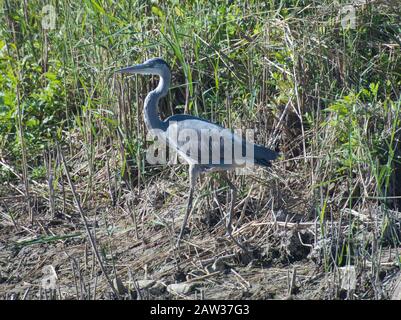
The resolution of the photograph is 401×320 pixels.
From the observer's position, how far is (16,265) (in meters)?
5.69

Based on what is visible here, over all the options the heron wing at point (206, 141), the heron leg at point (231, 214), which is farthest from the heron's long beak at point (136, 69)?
the heron leg at point (231, 214)

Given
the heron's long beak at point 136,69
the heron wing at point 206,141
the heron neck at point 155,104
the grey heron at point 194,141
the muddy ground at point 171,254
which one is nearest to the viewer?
the muddy ground at point 171,254

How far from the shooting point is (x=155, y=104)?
6.14 m

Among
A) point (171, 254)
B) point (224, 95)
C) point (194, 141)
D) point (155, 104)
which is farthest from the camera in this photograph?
point (224, 95)

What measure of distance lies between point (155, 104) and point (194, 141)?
39cm

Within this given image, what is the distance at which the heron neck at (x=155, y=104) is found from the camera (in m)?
6.10

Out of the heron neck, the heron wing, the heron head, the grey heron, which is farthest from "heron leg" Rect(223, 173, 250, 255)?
the heron head

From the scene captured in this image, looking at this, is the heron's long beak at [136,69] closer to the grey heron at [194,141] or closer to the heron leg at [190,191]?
the grey heron at [194,141]

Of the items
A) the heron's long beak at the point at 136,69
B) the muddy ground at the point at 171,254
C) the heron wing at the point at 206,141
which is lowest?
the muddy ground at the point at 171,254

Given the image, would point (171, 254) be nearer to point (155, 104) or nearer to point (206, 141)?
point (206, 141)

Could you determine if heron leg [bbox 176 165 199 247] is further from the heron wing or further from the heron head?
the heron head

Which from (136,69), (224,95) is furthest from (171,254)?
(224,95)

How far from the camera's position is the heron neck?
20.0 ft

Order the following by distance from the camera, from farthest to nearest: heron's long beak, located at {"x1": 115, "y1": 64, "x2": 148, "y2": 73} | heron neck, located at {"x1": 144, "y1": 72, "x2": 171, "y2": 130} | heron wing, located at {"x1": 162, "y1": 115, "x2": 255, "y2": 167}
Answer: heron neck, located at {"x1": 144, "y1": 72, "x2": 171, "y2": 130} < heron's long beak, located at {"x1": 115, "y1": 64, "x2": 148, "y2": 73} < heron wing, located at {"x1": 162, "y1": 115, "x2": 255, "y2": 167}
